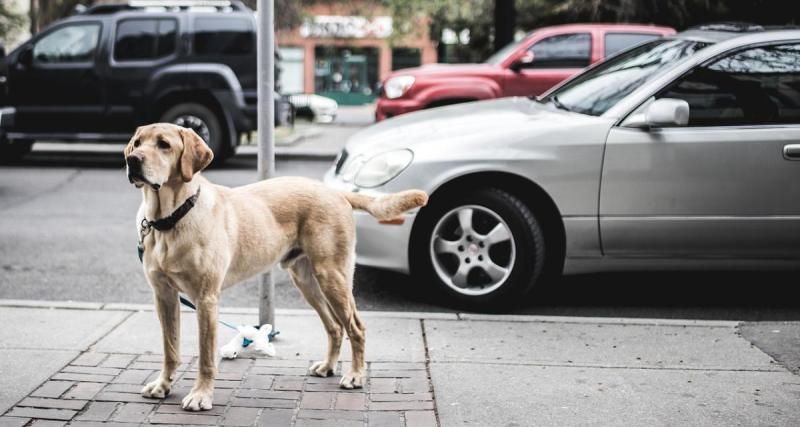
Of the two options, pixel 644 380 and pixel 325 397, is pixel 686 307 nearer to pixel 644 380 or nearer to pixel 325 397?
pixel 644 380

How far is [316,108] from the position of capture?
2767 centimetres

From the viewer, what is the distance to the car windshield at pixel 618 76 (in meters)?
6.17

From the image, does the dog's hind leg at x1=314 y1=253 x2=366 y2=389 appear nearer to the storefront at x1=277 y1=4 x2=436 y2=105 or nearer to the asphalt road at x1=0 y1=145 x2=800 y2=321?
the asphalt road at x1=0 y1=145 x2=800 y2=321

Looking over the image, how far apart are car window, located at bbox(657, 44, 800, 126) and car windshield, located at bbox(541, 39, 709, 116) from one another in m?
0.21

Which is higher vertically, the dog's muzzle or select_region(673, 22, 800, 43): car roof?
select_region(673, 22, 800, 43): car roof

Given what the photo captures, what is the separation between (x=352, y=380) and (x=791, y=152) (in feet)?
10.3

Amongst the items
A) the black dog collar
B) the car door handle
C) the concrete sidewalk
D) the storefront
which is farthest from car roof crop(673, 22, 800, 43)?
the storefront

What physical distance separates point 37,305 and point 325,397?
2326 mm

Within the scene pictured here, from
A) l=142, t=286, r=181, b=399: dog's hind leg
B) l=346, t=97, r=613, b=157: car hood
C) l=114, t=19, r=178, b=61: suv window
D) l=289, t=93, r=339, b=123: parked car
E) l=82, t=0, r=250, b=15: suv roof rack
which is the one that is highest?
l=82, t=0, r=250, b=15: suv roof rack

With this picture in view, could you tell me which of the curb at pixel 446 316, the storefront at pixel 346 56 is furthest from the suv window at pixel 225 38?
the storefront at pixel 346 56

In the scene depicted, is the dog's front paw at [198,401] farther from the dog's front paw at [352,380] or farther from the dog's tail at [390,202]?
the dog's tail at [390,202]

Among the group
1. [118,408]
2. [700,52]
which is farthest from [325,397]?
[700,52]

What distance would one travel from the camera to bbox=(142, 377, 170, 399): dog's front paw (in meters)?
4.25

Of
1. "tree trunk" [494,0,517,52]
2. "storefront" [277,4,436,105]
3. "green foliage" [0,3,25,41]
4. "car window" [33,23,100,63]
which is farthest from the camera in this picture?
"storefront" [277,4,436,105]
